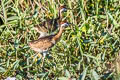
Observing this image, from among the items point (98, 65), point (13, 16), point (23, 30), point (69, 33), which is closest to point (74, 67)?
point (98, 65)

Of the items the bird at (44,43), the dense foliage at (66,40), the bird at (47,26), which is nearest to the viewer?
the bird at (44,43)

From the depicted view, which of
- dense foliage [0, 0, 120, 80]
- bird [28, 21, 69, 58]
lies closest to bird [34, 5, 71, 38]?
dense foliage [0, 0, 120, 80]

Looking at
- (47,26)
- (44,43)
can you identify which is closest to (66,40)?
(47,26)

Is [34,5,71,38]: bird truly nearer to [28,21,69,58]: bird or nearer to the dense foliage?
the dense foliage

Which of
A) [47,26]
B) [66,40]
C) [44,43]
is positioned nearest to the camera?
[44,43]

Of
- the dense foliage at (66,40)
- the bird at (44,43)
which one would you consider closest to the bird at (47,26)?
the dense foliage at (66,40)

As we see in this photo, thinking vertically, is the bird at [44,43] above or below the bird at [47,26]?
below

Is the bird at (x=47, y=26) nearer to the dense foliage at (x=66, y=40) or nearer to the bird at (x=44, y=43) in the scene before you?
the dense foliage at (x=66, y=40)

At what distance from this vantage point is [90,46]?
15.4ft

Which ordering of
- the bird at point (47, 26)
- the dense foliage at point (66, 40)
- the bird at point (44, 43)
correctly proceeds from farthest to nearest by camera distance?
the bird at point (47, 26) → the dense foliage at point (66, 40) → the bird at point (44, 43)

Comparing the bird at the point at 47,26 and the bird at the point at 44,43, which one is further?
the bird at the point at 47,26

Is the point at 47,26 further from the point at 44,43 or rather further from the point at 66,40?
the point at 44,43

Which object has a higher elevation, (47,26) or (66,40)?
(47,26)

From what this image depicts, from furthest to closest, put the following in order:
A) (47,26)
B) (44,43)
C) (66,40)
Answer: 1. (66,40)
2. (47,26)
3. (44,43)
